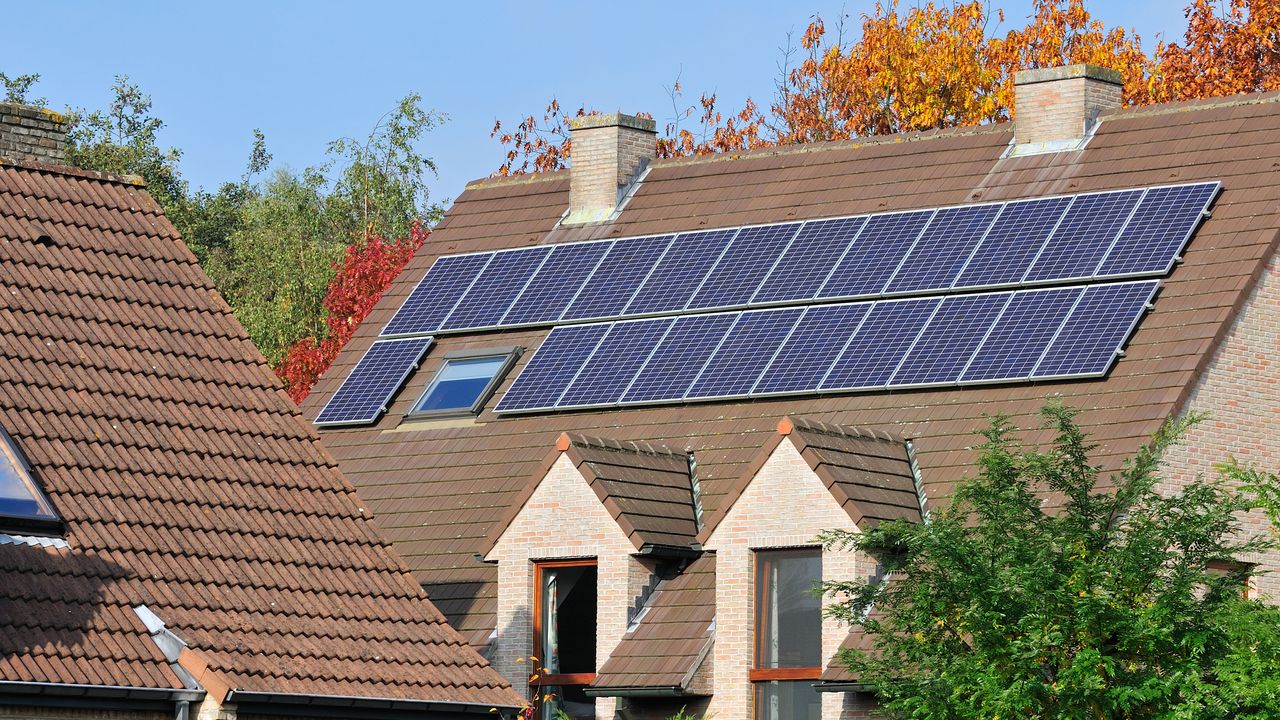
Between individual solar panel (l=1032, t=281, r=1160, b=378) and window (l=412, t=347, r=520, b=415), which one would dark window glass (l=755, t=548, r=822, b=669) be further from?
window (l=412, t=347, r=520, b=415)

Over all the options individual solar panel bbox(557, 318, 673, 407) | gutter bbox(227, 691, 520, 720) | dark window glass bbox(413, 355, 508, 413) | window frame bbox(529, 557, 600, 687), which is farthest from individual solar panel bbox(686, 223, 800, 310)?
gutter bbox(227, 691, 520, 720)

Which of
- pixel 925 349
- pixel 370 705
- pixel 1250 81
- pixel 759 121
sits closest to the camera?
pixel 370 705

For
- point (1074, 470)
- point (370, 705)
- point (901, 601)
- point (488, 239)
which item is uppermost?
point (488, 239)

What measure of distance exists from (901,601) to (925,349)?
6339 millimetres

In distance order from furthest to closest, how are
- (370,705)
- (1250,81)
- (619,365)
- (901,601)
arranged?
(1250,81)
(619,365)
(901,601)
(370,705)

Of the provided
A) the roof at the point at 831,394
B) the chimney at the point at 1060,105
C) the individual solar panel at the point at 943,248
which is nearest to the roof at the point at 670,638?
the roof at the point at 831,394

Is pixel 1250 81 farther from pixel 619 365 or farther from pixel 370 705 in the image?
pixel 370 705

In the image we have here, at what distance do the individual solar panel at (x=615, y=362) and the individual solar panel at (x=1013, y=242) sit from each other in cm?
423

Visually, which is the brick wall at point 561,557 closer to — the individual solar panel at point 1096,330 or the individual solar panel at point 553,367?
the individual solar panel at point 553,367

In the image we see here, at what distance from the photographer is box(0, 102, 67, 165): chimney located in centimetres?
2219

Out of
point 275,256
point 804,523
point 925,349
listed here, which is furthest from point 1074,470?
point 275,256

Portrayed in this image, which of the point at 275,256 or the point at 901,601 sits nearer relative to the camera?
the point at 901,601

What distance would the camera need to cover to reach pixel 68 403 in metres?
18.9

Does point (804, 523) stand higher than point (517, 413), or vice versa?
point (517, 413)
